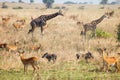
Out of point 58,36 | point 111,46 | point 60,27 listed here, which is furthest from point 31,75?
point 60,27

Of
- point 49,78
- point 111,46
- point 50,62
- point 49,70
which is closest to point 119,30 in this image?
point 111,46

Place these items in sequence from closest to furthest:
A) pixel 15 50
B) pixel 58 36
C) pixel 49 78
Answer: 1. pixel 49 78
2. pixel 15 50
3. pixel 58 36

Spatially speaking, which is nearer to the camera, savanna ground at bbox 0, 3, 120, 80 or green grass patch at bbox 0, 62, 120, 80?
green grass patch at bbox 0, 62, 120, 80

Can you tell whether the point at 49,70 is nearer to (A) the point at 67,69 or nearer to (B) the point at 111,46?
(A) the point at 67,69

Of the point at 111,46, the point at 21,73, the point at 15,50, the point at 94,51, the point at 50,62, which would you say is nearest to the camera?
the point at 21,73

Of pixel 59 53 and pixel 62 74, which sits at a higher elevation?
pixel 62 74

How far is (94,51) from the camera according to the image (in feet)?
62.8

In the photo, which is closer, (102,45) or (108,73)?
(108,73)

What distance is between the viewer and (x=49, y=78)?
13.0 m

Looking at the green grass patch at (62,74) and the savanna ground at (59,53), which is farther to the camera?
the savanna ground at (59,53)

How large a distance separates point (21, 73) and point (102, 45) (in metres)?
8.28

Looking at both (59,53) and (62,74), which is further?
(59,53)

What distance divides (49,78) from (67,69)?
2089 millimetres

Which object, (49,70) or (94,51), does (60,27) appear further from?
(49,70)
